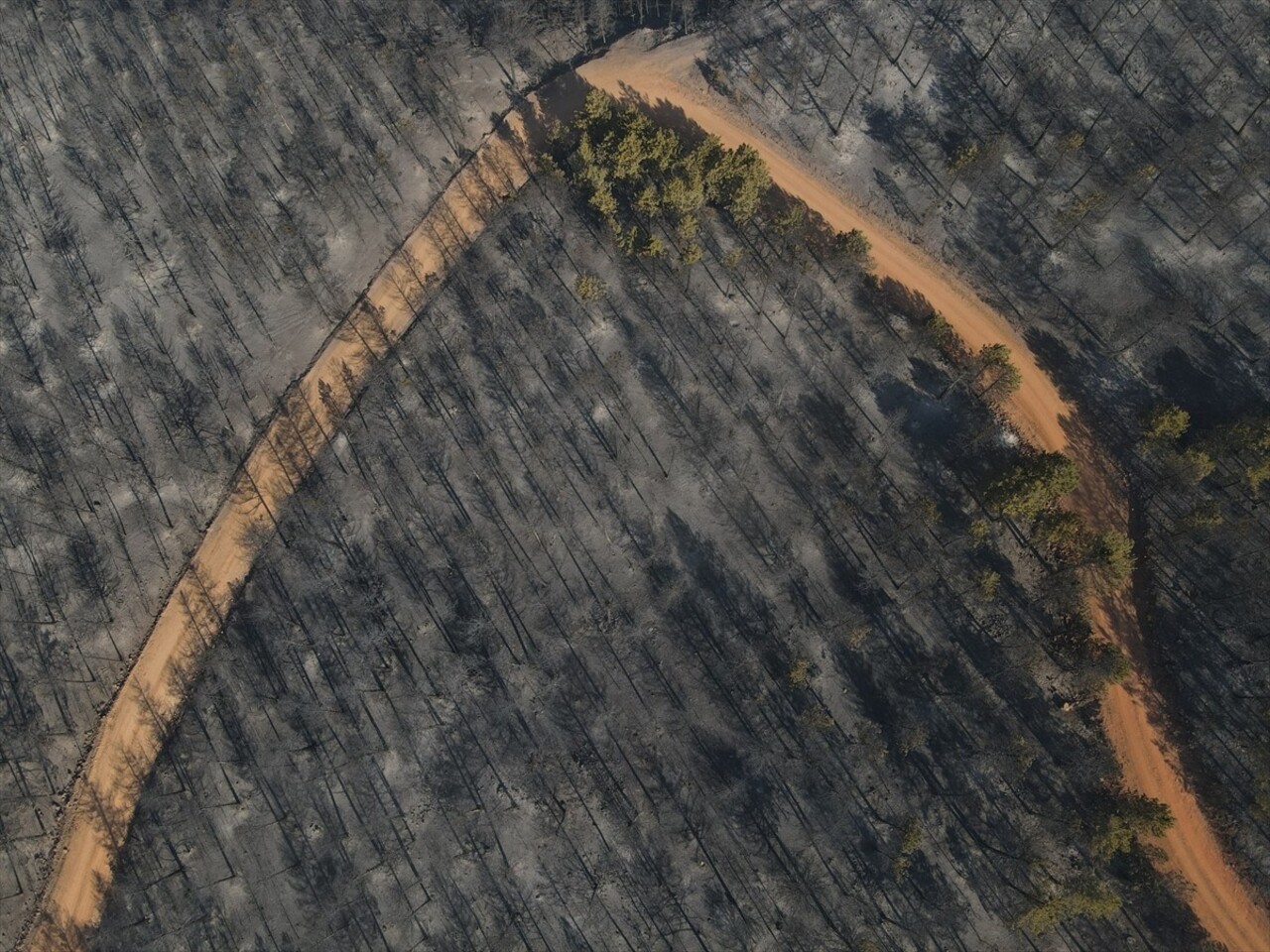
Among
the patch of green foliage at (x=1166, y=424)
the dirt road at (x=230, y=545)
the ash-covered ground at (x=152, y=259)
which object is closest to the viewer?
the patch of green foliage at (x=1166, y=424)

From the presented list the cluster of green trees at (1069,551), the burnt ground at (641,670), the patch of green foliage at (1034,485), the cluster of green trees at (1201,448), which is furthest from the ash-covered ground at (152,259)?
the cluster of green trees at (1201,448)

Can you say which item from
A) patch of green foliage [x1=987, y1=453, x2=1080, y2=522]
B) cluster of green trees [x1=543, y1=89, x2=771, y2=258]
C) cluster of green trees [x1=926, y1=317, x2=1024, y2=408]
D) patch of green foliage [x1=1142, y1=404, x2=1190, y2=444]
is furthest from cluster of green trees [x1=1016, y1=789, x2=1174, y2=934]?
cluster of green trees [x1=543, y1=89, x2=771, y2=258]

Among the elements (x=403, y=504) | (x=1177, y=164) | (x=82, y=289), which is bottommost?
(x=1177, y=164)

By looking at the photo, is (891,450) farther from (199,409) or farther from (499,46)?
(199,409)

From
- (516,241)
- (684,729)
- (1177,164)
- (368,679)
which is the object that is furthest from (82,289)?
(1177,164)

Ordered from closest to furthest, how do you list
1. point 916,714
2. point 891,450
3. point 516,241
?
point 916,714, point 891,450, point 516,241

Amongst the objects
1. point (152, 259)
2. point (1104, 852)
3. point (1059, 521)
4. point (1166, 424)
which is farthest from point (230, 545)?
point (1166, 424)

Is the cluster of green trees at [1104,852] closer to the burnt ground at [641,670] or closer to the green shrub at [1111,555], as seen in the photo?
the burnt ground at [641,670]
